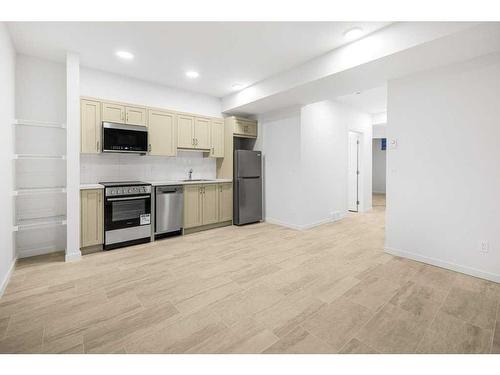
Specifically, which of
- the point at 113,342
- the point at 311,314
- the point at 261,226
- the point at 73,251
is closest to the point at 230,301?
the point at 311,314

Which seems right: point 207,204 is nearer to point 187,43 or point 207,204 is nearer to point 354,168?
A: point 187,43

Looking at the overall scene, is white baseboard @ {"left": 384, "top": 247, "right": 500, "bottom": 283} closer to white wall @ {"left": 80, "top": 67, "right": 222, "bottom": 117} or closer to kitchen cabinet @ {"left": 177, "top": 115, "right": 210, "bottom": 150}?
kitchen cabinet @ {"left": 177, "top": 115, "right": 210, "bottom": 150}

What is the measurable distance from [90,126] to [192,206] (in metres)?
1.96

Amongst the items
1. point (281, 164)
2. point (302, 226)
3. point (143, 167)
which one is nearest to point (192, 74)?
point (143, 167)

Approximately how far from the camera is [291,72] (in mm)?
3584

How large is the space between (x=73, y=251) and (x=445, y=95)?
4.91 meters

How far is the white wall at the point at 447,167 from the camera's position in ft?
8.33

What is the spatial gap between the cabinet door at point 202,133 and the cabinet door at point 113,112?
128cm

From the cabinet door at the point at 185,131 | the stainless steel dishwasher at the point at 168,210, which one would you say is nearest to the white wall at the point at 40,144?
the stainless steel dishwasher at the point at 168,210

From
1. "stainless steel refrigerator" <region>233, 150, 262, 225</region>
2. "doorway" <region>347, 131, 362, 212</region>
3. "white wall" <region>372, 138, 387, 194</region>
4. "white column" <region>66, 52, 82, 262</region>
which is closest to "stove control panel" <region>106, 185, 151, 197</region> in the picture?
"white column" <region>66, 52, 82, 262</region>

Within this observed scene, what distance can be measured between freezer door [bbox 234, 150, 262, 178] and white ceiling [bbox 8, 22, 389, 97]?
5.07ft

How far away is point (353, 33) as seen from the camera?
2.63 meters
